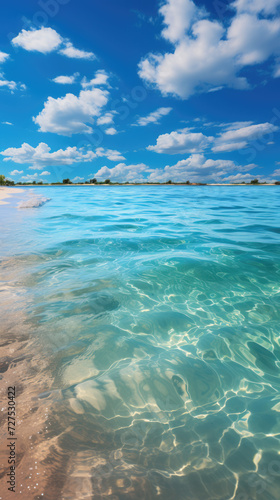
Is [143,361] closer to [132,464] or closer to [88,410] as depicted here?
[88,410]

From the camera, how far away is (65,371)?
251 centimetres

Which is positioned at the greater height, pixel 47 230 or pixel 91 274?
pixel 47 230

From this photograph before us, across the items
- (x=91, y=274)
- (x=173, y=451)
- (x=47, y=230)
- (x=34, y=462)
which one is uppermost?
(x=47, y=230)

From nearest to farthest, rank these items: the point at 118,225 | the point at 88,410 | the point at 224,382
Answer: the point at 88,410
the point at 224,382
the point at 118,225

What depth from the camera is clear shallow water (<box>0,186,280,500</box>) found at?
5.64 feet

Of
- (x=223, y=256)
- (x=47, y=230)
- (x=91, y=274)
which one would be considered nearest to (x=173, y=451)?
(x=91, y=274)

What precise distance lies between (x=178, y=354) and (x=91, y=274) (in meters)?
2.70

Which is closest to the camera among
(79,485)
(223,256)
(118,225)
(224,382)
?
(79,485)

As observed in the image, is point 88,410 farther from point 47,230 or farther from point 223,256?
point 47,230

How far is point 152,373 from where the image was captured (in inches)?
101

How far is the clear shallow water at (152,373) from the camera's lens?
67.7 inches

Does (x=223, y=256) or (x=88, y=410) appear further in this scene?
(x=223, y=256)

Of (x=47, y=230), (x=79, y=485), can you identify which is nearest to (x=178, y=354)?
(x=79, y=485)

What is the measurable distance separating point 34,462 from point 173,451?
1.10m
